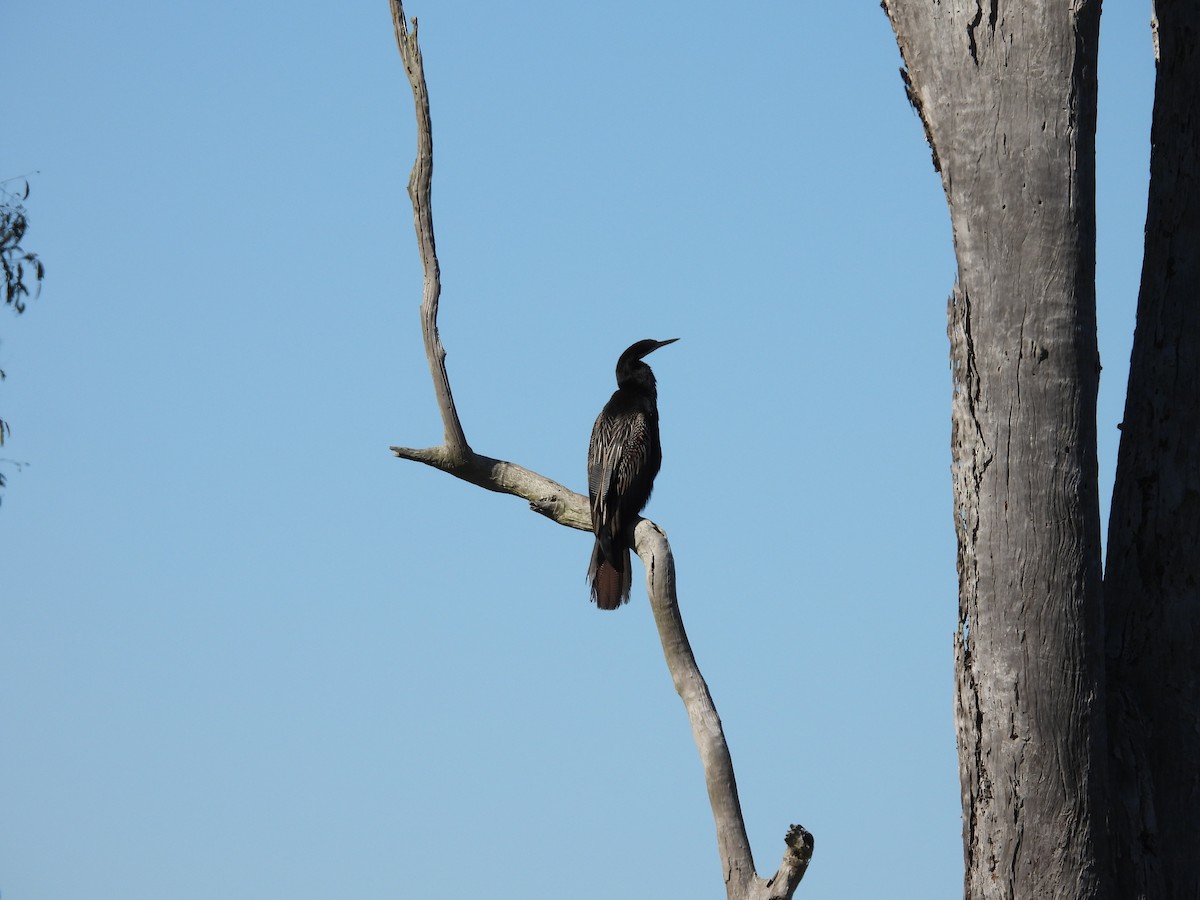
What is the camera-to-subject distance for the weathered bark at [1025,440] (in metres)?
3.54

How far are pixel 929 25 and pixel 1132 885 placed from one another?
2307 mm

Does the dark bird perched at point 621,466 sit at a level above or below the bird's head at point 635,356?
below

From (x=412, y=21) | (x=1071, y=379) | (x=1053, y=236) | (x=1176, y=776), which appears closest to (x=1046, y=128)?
(x=1053, y=236)

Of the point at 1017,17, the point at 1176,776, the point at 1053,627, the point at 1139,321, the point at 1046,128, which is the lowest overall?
the point at 1176,776

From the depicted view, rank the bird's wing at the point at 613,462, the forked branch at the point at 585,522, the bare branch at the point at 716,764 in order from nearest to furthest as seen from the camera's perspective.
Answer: the bare branch at the point at 716,764 < the forked branch at the point at 585,522 < the bird's wing at the point at 613,462

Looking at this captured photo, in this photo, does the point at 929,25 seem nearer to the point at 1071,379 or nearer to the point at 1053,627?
the point at 1071,379

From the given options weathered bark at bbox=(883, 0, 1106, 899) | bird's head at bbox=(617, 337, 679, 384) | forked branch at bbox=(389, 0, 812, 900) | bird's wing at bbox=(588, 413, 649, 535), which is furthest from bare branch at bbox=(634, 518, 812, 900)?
bird's head at bbox=(617, 337, 679, 384)

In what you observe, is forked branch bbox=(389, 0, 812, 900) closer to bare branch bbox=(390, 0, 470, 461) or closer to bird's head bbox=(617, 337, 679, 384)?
bare branch bbox=(390, 0, 470, 461)

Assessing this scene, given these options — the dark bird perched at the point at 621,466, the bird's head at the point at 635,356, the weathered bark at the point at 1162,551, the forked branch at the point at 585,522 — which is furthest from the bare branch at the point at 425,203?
the weathered bark at the point at 1162,551

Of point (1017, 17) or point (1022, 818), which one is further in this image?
point (1017, 17)

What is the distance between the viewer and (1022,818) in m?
3.53

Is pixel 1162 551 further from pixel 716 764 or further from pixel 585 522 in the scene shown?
pixel 585 522

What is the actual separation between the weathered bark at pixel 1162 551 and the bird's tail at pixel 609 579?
2045 mm

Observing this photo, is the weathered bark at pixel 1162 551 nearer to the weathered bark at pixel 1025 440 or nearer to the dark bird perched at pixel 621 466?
the weathered bark at pixel 1025 440
